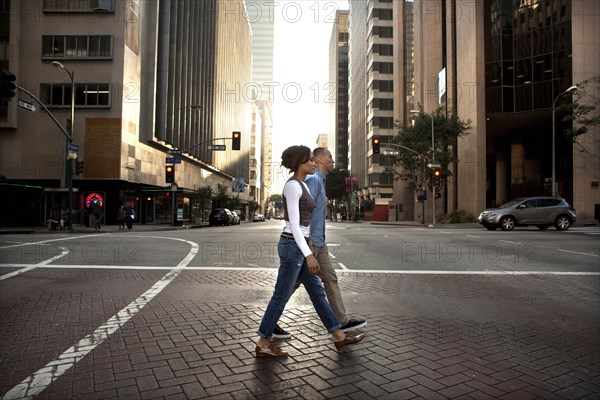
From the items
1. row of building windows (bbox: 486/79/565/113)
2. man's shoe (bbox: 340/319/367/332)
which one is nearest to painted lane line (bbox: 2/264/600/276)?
man's shoe (bbox: 340/319/367/332)

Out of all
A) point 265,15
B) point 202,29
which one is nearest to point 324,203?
point 202,29

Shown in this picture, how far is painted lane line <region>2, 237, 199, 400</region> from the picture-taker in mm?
3006

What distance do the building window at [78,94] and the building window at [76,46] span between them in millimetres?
2254

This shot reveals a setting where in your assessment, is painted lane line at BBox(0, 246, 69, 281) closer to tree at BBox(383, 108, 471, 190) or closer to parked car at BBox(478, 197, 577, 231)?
parked car at BBox(478, 197, 577, 231)

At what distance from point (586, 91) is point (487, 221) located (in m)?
18.1

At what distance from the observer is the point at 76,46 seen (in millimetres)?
32062

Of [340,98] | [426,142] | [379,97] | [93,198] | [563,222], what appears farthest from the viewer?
[340,98]

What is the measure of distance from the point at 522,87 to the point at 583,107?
24.6 feet

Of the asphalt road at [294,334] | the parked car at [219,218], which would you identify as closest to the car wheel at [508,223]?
the asphalt road at [294,334]

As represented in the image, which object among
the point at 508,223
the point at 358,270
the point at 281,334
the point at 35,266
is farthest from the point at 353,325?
the point at 508,223

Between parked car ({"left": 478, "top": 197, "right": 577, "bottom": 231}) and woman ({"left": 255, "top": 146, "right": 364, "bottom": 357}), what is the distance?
19.7 m

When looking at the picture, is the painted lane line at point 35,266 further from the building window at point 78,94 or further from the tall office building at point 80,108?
the building window at point 78,94

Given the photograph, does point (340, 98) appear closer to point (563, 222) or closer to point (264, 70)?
point (264, 70)

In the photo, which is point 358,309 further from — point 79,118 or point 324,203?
point 79,118
